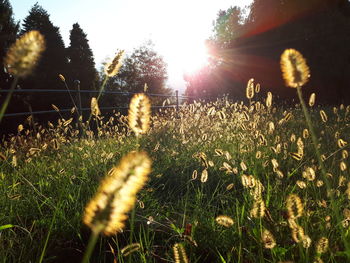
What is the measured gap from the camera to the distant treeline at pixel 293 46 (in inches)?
625

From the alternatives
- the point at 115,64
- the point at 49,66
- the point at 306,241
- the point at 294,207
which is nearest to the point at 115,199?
the point at 294,207

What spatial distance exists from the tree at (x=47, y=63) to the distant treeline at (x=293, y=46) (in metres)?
9.74

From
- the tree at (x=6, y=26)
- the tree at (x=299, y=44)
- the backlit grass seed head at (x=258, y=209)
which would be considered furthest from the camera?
the tree at (x=6, y=26)

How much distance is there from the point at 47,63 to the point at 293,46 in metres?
13.9

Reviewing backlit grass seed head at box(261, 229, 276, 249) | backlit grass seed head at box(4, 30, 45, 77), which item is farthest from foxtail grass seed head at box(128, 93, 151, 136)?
backlit grass seed head at box(261, 229, 276, 249)

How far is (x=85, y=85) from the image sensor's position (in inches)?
872

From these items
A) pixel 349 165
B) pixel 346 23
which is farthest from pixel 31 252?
pixel 346 23

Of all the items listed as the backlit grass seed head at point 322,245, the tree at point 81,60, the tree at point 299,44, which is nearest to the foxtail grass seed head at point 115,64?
the backlit grass seed head at point 322,245

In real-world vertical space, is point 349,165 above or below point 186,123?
below

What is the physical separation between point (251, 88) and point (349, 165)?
88.1 inches

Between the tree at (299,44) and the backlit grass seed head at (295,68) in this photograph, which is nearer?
the backlit grass seed head at (295,68)

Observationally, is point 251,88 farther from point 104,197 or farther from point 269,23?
point 269,23

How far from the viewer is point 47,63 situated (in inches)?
791

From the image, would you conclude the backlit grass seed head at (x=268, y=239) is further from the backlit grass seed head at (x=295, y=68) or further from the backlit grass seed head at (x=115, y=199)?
the backlit grass seed head at (x=115, y=199)
